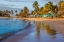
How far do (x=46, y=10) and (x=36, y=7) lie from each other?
19.2m

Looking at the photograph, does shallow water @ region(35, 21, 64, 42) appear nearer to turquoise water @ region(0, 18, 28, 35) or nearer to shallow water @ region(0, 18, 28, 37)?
shallow water @ region(0, 18, 28, 37)

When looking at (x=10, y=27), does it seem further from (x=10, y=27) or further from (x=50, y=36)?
(x=50, y=36)

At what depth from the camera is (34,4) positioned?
123 metres

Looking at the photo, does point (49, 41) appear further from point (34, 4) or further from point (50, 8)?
point (34, 4)

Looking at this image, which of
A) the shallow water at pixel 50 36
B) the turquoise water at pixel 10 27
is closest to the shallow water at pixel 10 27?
the turquoise water at pixel 10 27

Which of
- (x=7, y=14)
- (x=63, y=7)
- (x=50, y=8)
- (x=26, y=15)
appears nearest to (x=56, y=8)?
(x=50, y=8)

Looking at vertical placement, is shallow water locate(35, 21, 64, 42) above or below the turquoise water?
Result: above

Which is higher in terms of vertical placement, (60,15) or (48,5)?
(48,5)

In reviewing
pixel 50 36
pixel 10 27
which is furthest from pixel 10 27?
pixel 50 36

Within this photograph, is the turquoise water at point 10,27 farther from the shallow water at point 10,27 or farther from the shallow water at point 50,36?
the shallow water at point 50,36

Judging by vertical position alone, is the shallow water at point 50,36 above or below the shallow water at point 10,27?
above

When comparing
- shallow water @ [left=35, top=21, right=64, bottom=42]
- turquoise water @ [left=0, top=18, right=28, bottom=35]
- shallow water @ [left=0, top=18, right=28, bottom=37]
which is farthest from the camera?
turquoise water @ [left=0, top=18, right=28, bottom=35]

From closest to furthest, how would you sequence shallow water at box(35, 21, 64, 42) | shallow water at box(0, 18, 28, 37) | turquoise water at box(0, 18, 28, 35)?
shallow water at box(35, 21, 64, 42), shallow water at box(0, 18, 28, 37), turquoise water at box(0, 18, 28, 35)

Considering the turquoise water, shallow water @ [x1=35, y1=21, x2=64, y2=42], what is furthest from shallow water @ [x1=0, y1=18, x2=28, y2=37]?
shallow water @ [x1=35, y1=21, x2=64, y2=42]
